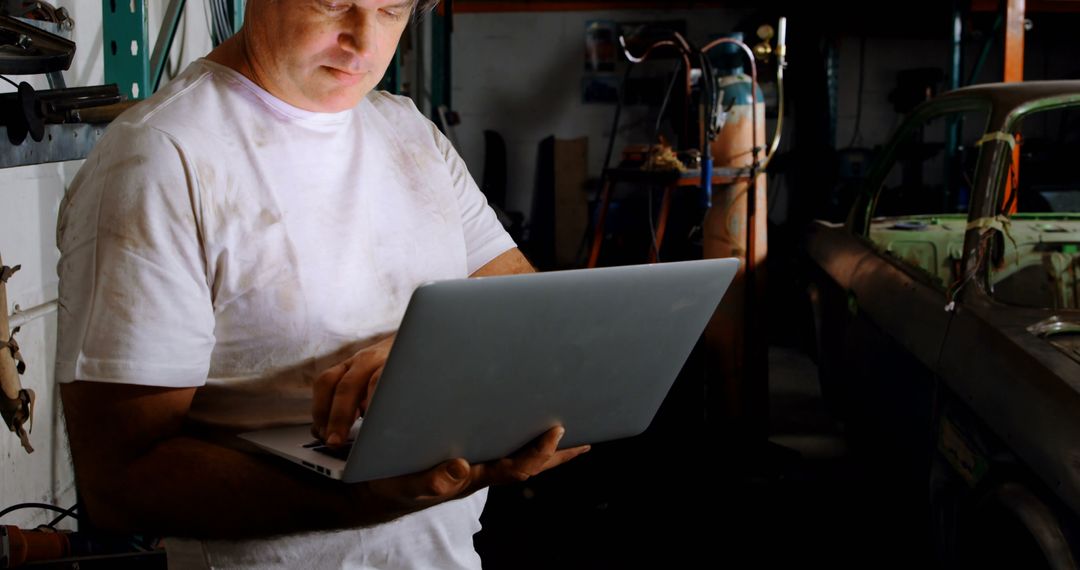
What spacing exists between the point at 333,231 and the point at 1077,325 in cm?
181

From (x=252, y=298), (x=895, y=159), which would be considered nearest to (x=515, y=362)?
(x=252, y=298)

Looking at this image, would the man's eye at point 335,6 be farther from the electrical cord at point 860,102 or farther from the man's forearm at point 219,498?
the electrical cord at point 860,102

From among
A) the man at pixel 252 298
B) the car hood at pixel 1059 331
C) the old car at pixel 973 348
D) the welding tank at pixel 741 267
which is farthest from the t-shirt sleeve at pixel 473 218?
the welding tank at pixel 741 267

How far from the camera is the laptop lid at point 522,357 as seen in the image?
29.8 inches

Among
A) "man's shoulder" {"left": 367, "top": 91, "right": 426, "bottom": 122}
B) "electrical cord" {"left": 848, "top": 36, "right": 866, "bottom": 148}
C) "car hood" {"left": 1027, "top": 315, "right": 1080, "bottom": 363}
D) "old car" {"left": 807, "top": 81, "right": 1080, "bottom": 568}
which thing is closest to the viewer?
"man's shoulder" {"left": 367, "top": 91, "right": 426, "bottom": 122}

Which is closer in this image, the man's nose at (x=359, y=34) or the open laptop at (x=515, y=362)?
the open laptop at (x=515, y=362)

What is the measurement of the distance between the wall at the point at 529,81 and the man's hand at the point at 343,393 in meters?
7.11

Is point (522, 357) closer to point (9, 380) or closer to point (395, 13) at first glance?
point (395, 13)

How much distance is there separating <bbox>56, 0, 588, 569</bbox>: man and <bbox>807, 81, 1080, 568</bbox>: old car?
1.30 metres

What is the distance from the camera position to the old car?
1834mm

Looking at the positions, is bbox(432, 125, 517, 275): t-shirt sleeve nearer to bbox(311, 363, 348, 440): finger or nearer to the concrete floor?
bbox(311, 363, 348, 440): finger

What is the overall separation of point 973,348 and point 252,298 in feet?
5.83

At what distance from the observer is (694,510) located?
3.22 meters

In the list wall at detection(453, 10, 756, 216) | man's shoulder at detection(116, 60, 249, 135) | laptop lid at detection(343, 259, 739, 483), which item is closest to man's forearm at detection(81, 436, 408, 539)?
laptop lid at detection(343, 259, 739, 483)
